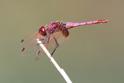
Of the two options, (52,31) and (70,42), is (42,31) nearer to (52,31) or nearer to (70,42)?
(52,31)

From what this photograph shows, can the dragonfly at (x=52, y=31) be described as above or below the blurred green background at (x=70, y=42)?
above

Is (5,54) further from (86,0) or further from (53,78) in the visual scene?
(86,0)

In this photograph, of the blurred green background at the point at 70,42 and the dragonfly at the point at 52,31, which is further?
the blurred green background at the point at 70,42

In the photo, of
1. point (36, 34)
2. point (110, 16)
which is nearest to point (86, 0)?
point (110, 16)


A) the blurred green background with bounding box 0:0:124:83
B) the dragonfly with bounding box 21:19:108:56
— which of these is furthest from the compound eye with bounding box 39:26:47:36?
the blurred green background with bounding box 0:0:124:83

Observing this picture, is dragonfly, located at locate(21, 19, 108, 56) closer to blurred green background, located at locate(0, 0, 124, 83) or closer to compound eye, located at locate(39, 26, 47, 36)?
compound eye, located at locate(39, 26, 47, 36)

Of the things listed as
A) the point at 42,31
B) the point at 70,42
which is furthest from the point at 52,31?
the point at 70,42

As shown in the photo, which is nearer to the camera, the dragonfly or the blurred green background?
the dragonfly

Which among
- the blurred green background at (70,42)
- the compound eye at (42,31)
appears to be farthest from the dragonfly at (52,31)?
the blurred green background at (70,42)

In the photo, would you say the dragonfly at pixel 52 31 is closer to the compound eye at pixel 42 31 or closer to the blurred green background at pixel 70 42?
the compound eye at pixel 42 31
